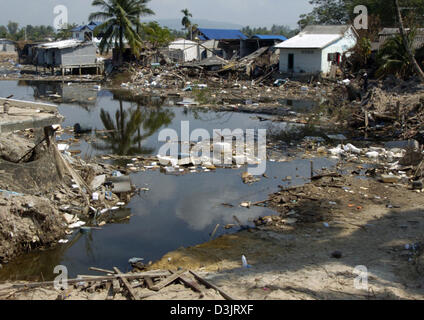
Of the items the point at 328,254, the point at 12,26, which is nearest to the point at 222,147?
the point at 328,254

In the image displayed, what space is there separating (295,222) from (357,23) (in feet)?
87.3

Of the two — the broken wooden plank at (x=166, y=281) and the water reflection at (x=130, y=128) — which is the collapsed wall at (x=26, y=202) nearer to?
the broken wooden plank at (x=166, y=281)

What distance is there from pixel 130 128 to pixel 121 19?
1726 cm

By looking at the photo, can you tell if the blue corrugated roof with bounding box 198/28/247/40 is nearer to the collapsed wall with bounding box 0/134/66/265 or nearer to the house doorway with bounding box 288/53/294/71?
the house doorway with bounding box 288/53/294/71

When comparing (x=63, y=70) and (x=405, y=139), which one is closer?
(x=405, y=139)

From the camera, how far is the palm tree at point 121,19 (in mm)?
29781

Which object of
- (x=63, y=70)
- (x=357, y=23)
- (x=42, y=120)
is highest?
(x=357, y=23)

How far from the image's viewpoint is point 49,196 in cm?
746

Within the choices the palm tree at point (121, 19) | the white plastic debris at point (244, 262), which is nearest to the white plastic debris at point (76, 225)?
the white plastic debris at point (244, 262)

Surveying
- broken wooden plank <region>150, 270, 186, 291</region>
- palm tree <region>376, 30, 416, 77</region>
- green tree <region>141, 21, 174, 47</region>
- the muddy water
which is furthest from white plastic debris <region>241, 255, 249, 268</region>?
green tree <region>141, 21, 174, 47</region>

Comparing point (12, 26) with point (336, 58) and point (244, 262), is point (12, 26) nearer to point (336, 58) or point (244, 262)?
point (336, 58)

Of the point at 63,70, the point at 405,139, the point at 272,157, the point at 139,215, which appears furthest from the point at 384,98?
the point at 63,70

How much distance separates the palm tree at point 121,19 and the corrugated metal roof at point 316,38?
10213 millimetres

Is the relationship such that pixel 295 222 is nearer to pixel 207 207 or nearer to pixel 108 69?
pixel 207 207
